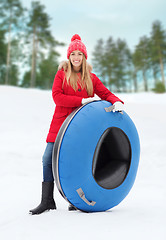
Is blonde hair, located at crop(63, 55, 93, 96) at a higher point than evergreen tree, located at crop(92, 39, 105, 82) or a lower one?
lower

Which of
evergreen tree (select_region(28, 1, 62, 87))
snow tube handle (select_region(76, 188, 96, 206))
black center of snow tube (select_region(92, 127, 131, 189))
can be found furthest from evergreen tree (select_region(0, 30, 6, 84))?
snow tube handle (select_region(76, 188, 96, 206))

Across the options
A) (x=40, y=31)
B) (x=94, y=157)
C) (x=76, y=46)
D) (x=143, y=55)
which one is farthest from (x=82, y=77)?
(x=143, y=55)

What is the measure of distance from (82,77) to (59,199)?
1.46 m

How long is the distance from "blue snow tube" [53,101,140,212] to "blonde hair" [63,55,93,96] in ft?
0.79

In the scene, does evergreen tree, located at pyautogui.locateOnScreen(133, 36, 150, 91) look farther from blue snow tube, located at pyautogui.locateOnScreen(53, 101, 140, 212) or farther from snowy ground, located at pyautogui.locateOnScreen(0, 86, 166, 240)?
blue snow tube, located at pyautogui.locateOnScreen(53, 101, 140, 212)

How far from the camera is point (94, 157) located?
204 centimetres

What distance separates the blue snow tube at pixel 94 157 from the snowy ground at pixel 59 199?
6.9 inches

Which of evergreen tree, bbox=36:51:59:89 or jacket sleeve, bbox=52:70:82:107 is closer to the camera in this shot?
jacket sleeve, bbox=52:70:82:107

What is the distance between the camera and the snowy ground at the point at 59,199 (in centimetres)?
168

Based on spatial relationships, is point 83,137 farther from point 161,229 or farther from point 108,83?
point 108,83

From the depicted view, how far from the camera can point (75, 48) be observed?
2.22 metres

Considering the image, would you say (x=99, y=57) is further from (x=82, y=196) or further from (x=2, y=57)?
(x=82, y=196)

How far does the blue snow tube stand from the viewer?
6.07ft

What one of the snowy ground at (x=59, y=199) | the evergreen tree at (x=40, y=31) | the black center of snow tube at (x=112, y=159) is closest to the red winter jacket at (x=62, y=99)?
the black center of snow tube at (x=112, y=159)
